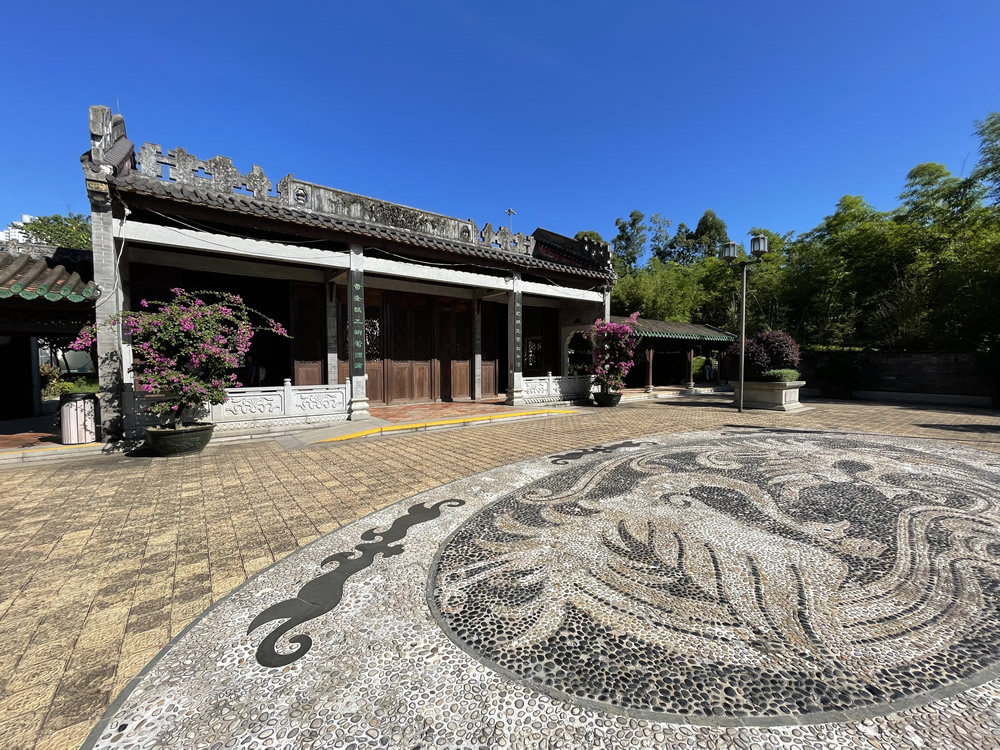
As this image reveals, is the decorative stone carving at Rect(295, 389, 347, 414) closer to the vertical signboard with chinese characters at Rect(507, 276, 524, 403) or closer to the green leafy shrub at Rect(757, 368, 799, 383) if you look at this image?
the vertical signboard with chinese characters at Rect(507, 276, 524, 403)

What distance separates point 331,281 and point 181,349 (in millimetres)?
4104

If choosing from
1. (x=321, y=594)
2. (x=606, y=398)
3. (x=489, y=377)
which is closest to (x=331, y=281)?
(x=489, y=377)

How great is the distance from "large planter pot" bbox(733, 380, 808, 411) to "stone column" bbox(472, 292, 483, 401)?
24.9ft

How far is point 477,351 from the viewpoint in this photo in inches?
481

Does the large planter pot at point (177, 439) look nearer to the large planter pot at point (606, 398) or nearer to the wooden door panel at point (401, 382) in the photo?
the wooden door panel at point (401, 382)

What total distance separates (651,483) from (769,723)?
9.59 feet

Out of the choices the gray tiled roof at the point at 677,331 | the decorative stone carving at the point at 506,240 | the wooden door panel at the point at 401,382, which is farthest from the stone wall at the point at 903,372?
the wooden door panel at the point at 401,382

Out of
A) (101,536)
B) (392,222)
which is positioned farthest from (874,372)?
(101,536)

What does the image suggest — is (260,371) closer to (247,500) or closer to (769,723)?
(247,500)

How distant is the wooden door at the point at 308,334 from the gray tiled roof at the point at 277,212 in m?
2.01

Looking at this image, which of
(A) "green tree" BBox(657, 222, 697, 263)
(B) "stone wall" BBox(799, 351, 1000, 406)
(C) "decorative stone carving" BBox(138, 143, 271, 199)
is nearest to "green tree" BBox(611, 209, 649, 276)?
(A) "green tree" BBox(657, 222, 697, 263)

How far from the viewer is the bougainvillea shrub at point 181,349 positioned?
5.65m

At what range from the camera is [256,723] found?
4.74 ft

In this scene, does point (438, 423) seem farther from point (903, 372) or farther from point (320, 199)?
point (903, 372)
